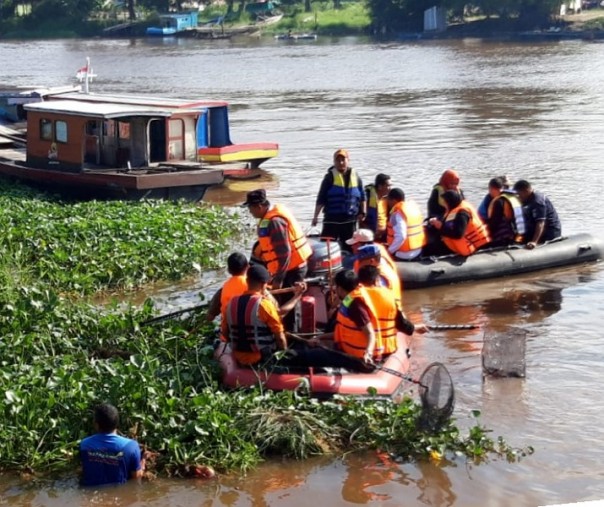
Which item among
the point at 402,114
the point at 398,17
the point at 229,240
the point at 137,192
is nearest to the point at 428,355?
the point at 229,240

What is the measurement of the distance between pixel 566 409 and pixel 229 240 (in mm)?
7750

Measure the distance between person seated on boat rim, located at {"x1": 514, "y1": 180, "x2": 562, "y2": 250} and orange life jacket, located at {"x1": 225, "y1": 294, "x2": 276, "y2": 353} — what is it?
20.8 feet

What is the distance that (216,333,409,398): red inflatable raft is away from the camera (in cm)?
972

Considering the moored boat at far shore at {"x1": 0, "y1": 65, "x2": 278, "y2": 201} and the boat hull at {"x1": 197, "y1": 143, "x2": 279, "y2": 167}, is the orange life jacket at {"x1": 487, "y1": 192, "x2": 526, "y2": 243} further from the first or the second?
the boat hull at {"x1": 197, "y1": 143, "x2": 279, "y2": 167}

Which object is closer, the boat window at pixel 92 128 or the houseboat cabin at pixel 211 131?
the boat window at pixel 92 128

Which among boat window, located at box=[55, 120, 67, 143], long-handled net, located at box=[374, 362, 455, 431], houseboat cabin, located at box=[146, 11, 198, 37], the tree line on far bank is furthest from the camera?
houseboat cabin, located at box=[146, 11, 198, 37]

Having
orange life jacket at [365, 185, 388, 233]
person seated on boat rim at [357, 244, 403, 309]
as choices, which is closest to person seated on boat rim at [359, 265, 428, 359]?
person seated on boat rim at [357, 244, 403, 309]

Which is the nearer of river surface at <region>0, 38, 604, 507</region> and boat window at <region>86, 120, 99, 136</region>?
river surface at <region>0, 38, 604, 507</region>

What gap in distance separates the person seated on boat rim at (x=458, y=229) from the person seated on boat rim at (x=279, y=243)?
10.8ft

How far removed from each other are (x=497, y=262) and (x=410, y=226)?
147 cm

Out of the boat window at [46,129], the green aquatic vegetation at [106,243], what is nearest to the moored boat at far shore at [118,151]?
the boat window at [46,129]

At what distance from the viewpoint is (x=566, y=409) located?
35.0 feet

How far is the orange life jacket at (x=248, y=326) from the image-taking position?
31.9 feet

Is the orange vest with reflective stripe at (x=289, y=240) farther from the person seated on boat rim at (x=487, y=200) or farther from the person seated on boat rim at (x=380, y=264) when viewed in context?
the person seated on boat rim at (x=487, y=200)
